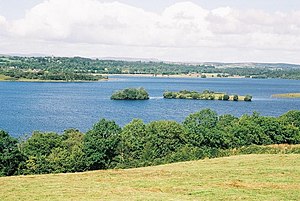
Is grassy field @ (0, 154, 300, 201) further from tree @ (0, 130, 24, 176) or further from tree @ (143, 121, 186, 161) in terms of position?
tree @ (143, 121, 186, 161)

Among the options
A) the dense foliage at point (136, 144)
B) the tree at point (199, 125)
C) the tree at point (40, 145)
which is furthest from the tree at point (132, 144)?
the tree at point (40, 145)

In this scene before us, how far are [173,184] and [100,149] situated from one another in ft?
83.0

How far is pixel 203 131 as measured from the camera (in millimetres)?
59688

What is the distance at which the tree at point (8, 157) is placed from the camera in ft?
151

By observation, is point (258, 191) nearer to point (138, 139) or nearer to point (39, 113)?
point (138, 139)

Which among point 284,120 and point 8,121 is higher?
point 284,120

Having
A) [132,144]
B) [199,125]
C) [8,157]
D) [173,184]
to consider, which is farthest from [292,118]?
[173,184]

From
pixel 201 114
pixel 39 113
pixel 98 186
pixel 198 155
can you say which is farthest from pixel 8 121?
pixel 98 186

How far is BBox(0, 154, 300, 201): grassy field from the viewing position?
2347 cm

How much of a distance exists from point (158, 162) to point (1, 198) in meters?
23.9

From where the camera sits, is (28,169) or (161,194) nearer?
(161,194)

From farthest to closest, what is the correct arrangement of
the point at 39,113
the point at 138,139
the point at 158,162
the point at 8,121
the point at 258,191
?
the point at 39,113
the point at 8,121
the point at 138,139
the point at 158,162
the point at 258,191

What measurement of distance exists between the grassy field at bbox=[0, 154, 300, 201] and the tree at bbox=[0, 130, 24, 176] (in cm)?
1631

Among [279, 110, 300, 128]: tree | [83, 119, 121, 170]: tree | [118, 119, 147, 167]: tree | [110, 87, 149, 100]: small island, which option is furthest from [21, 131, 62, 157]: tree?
[110, 87, 149, 100]: small island
